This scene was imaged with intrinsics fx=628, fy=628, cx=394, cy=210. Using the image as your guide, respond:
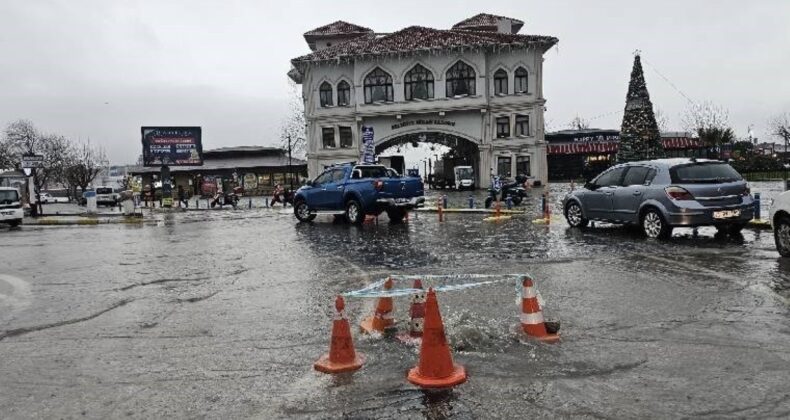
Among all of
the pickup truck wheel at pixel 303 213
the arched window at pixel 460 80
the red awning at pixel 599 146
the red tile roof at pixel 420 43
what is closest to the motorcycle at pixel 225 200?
the red tile roof at pixel 420 43

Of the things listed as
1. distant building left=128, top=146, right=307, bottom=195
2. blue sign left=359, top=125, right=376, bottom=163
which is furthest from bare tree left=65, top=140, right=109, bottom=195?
blue sign left=359, top=125, right=376, bottom=163

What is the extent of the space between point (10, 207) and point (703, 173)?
2584 cm

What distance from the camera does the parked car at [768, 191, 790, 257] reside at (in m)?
9.73

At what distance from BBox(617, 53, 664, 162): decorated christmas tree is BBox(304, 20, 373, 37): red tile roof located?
34151 millimetres

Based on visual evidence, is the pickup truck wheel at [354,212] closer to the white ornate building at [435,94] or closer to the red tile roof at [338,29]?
the white ornate building at [435,94]

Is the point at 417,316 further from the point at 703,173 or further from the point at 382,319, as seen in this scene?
the point at 703,173

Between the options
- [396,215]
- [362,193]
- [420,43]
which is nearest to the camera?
[362,193]

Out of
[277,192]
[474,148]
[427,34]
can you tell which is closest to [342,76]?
[427,34]

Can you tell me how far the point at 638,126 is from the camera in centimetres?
2977

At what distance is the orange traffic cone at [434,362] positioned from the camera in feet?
14.9

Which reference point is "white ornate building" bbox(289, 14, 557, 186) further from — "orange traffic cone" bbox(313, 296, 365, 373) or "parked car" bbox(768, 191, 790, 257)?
"orange traffic cone" bbox(313, 296, 365, 373)

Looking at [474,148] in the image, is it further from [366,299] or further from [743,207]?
[366,299]


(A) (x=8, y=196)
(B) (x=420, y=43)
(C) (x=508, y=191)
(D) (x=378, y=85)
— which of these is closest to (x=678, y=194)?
(C) (x=508, y=191)

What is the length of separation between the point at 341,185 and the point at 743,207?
11.8 m
